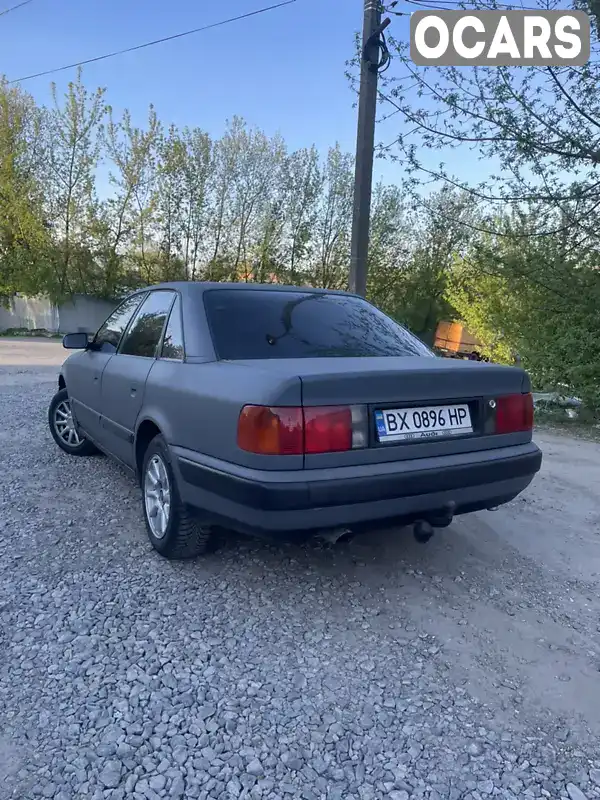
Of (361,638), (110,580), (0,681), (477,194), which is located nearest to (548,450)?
(477,194)

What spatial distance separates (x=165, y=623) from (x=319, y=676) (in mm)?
751

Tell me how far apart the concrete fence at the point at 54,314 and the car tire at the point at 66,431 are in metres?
22.0

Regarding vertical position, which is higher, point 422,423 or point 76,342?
point 76,342

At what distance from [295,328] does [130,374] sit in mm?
1171

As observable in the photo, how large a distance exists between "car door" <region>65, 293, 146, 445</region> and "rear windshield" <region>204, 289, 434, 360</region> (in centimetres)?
117

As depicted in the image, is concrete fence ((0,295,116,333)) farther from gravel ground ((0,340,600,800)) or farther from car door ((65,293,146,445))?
gravel ground ((0,340,600,800))

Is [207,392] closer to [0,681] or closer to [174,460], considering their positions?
[174,460]

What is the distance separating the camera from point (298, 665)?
2312 millimetres

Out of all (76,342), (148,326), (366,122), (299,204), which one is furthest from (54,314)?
(148,326)

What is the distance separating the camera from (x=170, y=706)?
2041 millimetres

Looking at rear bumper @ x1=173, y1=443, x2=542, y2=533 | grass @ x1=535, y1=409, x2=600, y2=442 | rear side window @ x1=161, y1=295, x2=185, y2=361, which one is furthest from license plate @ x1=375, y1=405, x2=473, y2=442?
grass @ x1=535, y1=409, x2=600, y2=442

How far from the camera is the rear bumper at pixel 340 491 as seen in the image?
2.38m

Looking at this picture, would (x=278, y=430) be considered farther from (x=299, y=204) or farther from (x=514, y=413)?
(x=299, y=204)

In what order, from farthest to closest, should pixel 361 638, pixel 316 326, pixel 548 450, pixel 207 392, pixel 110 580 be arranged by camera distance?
pixel 548 450
pixel 316 326
pixel 110 580
pixel 207 392
pixel 361 638
